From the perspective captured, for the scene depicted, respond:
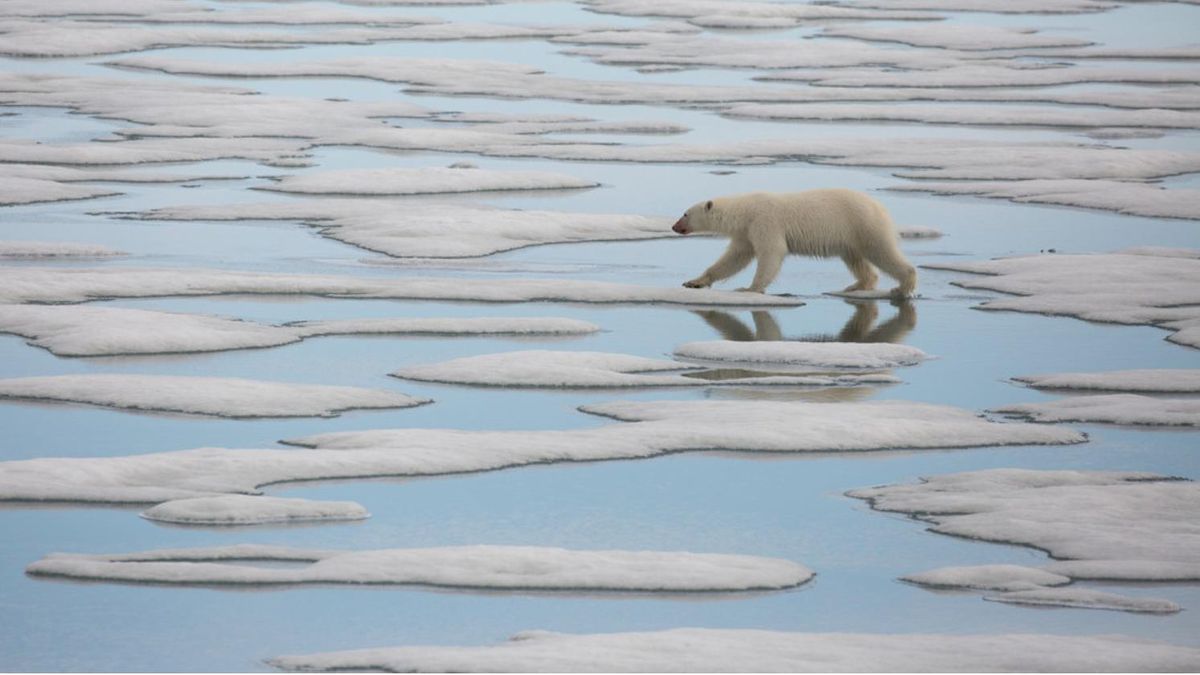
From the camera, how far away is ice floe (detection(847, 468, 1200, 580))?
5.86 metres

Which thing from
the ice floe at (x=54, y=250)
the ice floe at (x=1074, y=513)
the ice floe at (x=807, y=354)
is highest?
the ice floe at (x=1074, y=513)

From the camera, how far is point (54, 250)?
10.5m

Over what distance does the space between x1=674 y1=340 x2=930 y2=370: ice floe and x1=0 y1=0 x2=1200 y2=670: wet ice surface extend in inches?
6.7

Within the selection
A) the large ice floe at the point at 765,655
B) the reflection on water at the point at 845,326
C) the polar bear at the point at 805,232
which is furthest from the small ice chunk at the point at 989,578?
the polar bear at the point at 805,232

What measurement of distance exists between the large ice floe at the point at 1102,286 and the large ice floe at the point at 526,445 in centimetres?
221

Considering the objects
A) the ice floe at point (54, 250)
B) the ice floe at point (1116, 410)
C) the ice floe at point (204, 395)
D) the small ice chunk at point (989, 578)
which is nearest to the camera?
the small ice chunk at point (989, 578)

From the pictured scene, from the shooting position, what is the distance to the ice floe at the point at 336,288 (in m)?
9.59

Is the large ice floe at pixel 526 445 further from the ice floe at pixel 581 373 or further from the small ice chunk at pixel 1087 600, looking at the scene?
the small ice chunk at pixel 1087 600

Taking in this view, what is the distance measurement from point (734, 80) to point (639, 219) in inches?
338

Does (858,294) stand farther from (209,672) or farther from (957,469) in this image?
(209,672)

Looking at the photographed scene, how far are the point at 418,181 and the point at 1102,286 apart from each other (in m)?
4.79

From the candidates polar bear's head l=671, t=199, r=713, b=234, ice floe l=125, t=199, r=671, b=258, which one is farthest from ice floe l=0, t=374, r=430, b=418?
ice floe l=125, t=199, r=671, b=258

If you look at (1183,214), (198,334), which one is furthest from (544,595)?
(1183,214)

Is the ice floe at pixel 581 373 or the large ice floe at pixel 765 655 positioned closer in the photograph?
the large ice floe at pixel 765 655
